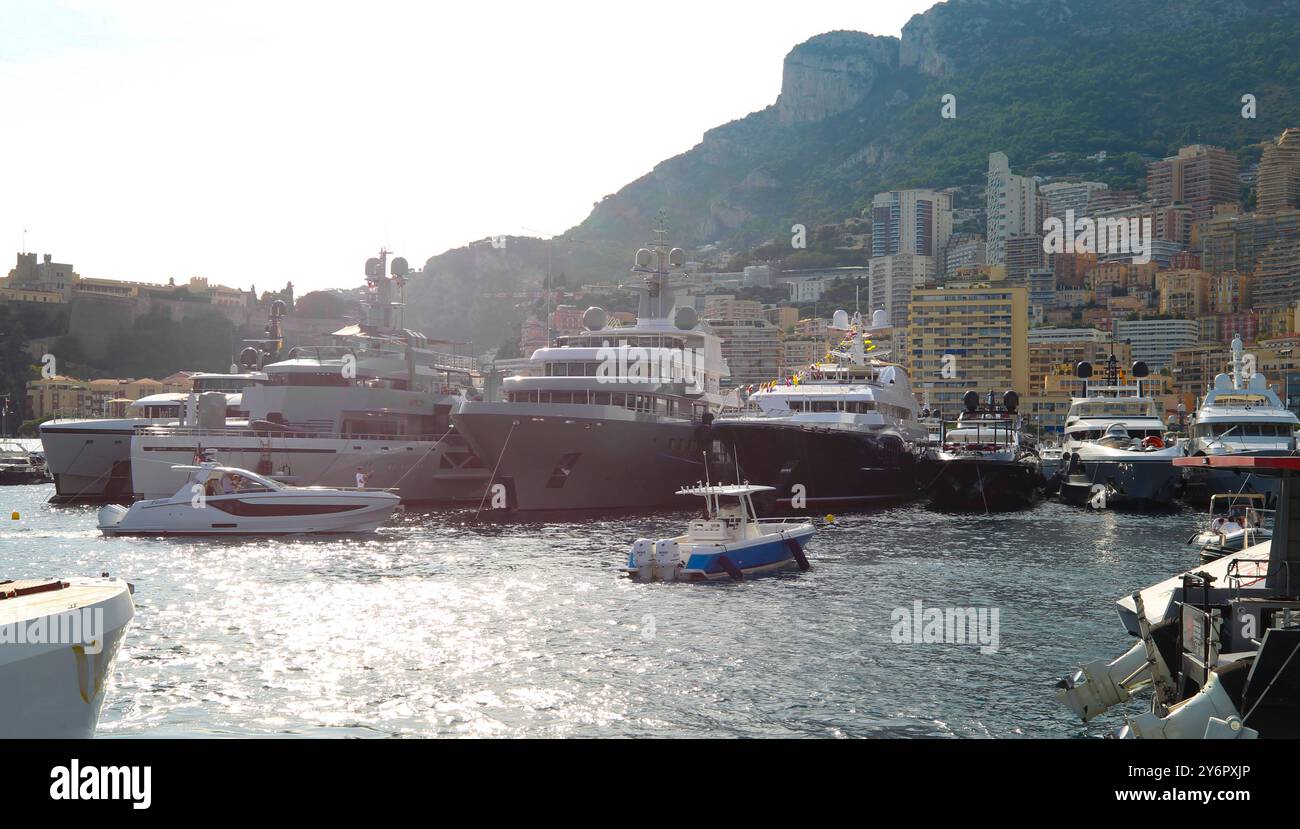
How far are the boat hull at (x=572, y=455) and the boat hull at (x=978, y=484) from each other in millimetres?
13627

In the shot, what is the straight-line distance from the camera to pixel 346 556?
39.2 metres

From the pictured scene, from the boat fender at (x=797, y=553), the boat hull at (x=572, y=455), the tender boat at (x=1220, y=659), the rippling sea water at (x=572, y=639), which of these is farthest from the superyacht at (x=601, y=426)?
the tender boat at (x=1220, y=659)

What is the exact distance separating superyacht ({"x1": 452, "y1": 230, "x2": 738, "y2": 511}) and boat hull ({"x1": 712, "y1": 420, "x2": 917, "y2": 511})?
7.58 ft

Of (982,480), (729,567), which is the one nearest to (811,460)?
(982,480)

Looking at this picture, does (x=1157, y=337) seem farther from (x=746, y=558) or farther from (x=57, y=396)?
(x=746, y=558)

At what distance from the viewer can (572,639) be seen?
24828 millimetres

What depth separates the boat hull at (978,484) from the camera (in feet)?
203

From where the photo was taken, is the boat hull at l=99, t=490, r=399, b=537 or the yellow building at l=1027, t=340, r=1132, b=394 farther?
the yellow building at l=1027, t=340, r=1132, b=394

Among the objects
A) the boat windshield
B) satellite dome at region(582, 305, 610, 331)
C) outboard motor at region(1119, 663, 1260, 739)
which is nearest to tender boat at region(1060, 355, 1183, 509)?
satellite dome at region(582, 305, 610, 331)

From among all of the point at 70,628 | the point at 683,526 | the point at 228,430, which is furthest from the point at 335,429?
the point at 70,628

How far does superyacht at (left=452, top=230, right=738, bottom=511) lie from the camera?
54.2 m

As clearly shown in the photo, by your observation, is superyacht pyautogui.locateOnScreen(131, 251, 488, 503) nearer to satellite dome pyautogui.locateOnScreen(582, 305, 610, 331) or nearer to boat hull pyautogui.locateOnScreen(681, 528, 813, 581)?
satellite dome pyautogui.locateOnScreen(582, 305, 610, 331)
